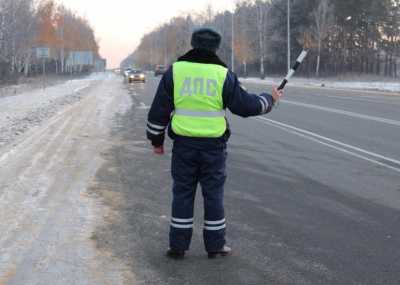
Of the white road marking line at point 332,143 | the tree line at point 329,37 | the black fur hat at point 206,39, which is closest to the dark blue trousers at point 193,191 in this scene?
the black fur hat at point 206,39

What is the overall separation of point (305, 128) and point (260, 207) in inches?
335

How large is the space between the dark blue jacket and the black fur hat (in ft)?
Answer: 0.13

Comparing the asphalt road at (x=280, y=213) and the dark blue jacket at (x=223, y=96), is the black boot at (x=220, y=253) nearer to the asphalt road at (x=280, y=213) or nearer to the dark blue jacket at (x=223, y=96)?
the asphalt road at (x=280, y=213)

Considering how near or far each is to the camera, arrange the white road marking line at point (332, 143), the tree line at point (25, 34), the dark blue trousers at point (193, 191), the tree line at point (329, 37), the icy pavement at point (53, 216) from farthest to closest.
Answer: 1. the tree line at point (329, 37)
2. the tree line at point (25, 34)
3. the white road marking line at point (332, 143)
4. the dark blue trousers at point (193, 191)
5. the icy pavement at point (53, 216)

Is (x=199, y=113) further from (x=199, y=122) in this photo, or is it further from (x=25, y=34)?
(x=25, y=34)

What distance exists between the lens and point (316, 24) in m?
63.4

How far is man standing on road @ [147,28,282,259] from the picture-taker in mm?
4840

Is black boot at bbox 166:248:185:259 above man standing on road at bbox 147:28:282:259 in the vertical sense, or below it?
below

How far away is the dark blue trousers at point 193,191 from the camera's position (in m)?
4.94

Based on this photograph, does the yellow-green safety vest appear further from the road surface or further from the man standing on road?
the road surface

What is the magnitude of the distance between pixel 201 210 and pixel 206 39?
7.58ft

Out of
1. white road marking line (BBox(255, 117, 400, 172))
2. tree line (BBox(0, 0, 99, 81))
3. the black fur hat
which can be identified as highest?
tree line (BBox(0, 0, 99, 81))

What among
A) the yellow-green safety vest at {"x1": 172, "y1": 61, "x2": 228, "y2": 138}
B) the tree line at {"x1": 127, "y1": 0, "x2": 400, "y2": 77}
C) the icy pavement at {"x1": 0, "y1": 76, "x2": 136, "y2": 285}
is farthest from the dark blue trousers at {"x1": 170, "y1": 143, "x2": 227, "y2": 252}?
the tree line at {"x1": 127, "y1": 0, "x2": 400, "y2": 77}

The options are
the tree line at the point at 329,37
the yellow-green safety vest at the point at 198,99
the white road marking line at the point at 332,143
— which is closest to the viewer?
the yellow-green safety vest at the point at 198,99
